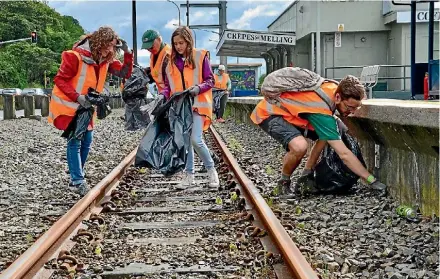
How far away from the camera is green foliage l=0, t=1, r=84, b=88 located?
271 ft

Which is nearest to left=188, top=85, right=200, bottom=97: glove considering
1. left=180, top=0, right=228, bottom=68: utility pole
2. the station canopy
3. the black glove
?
the black glove

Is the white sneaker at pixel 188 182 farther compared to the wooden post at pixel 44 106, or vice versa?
the wooden post at pixel 44 106

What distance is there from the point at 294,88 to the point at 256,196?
1015 millimetres

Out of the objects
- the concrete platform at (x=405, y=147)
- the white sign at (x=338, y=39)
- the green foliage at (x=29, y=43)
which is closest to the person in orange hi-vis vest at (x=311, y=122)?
the concrete platform at (x=405, y=147)

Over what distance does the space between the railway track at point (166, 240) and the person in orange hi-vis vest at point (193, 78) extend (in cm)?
54

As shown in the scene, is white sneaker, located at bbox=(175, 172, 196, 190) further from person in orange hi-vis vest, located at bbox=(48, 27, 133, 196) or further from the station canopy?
the station canopy

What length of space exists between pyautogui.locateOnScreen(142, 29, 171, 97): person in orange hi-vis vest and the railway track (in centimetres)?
123

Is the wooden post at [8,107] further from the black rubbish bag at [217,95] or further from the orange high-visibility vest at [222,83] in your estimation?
the orange high-visibility vest at [222,83]

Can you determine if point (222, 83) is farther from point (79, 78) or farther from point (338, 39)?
point (338, 39)

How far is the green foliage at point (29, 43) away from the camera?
82.8 metres

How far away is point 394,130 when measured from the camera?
18.8ft

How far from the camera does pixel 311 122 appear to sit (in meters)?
6.26

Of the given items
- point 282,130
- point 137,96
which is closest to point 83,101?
point 137,96

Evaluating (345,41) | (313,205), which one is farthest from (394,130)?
(345,41)
